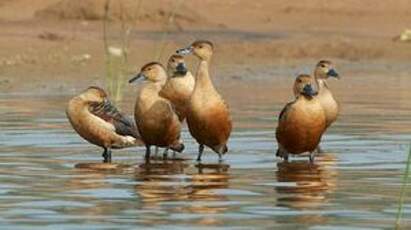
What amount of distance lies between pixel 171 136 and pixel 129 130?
0.44m

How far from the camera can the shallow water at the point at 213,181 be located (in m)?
10.1

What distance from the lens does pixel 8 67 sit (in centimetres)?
2328

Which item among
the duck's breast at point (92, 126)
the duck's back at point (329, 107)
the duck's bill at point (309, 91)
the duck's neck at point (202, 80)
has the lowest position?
the duck's breast at point (92, 126)

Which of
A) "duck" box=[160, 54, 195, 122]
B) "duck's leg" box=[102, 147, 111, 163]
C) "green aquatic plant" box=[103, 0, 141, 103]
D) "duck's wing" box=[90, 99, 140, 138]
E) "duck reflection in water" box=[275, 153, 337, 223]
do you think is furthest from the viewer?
"green aquatic plant" box=[103, 0, 141, 103]

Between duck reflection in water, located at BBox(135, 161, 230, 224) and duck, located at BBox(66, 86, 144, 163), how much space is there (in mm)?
517

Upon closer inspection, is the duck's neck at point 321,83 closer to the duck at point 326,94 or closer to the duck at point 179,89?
the duck at point 326,94

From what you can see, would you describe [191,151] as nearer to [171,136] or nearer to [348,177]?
[171,136]

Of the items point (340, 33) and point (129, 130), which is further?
point (340, 33)

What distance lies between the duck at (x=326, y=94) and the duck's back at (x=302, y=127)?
4.69ft

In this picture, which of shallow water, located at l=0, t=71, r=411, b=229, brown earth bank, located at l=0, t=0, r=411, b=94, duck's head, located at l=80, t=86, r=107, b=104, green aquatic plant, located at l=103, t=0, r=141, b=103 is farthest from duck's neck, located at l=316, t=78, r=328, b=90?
brown earth bank, located at l=0, t=0, r=411, b=94

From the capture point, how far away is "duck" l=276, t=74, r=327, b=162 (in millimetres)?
13586

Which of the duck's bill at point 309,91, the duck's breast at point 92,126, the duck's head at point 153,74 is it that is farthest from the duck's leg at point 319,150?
the duck's breast at point 92,126

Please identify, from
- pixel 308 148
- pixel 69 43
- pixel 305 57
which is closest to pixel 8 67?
pixel 69 43

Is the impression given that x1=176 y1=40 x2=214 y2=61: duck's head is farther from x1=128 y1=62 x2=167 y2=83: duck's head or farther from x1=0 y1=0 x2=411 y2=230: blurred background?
x1=0 y1=0 x2=411 y2=230: blurred background
